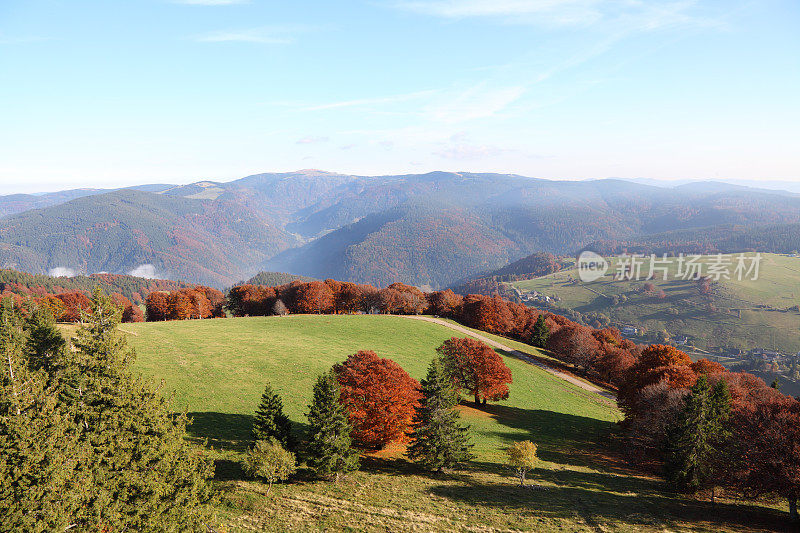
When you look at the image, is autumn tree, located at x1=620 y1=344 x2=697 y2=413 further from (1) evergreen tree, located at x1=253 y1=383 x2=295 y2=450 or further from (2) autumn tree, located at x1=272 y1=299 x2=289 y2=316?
(2) autumn tree, located at x1=272 y1=299 x2=289 y2=316

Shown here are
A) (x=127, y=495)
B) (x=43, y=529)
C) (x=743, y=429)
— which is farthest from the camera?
(x=743, y=429)

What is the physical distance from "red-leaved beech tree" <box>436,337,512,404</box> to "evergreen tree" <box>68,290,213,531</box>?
4106cm

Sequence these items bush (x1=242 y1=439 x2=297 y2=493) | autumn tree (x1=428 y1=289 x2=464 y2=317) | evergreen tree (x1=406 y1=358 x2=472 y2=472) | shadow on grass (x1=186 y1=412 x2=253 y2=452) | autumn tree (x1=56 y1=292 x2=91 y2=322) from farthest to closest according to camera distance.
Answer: autumn tree (x1=428 y1=289 x2=464 y2=317) → autumn tree (x1=56 y1=292 x2=91 y2=322) → evergreen tree (x1=406 y1=358 x2=472 y2=472) → shadow on grass (x1=186 y1=412 x2=253 y2=452) → bush (x1=242 y1=439 x2=297 y2=493)

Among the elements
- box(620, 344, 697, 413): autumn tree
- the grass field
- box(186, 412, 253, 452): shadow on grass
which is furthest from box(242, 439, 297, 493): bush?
box(620, 344, 697, 413): autumn tree

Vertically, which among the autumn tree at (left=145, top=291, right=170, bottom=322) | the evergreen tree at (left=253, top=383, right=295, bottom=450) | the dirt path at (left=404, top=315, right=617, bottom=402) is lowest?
the dirt path at (left=404, top=315, right=617, bottom=402)

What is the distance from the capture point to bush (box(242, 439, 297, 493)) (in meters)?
29.2

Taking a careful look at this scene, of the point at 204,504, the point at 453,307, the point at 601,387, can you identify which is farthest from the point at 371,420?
the point at 453,307

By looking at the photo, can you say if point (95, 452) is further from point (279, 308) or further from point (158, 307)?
point (158, 307)

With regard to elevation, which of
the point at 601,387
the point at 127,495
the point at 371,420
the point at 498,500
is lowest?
the point at 601,387

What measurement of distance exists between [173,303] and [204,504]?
109414 millimetres

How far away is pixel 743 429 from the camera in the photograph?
124ft

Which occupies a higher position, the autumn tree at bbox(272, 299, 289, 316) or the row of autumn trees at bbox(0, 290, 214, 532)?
the row of autumn trees at bbox(0, 290, 214, 532)

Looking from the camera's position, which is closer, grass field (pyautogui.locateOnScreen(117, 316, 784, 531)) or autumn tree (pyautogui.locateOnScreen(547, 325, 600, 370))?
grass field (pyautogui.locateOnScreen(117, 316, 784, 531))

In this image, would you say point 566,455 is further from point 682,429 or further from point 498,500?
point 498,500
